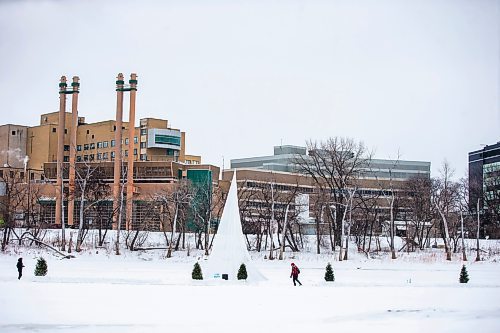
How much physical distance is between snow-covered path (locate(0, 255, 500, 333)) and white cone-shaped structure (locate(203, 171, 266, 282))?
932mm

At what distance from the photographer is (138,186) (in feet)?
282

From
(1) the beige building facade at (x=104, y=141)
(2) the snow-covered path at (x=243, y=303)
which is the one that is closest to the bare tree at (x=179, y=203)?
(2) the snow-covered path at (x=243, y=303)

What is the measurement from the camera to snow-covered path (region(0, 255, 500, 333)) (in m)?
21.6

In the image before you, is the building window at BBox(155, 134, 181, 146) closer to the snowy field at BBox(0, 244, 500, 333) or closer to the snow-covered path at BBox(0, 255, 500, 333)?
the snowy field at BBox(0, 244, 500, 333)

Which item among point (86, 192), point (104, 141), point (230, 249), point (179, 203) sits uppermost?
point (104, 141)

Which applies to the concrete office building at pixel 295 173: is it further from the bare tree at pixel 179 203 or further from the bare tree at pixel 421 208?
the bare tree at pixel 179 203

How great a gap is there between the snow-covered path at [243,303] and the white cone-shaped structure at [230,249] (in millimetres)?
932

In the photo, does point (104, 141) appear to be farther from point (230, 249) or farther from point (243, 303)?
point (243, 303)

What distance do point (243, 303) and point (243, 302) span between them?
30 cm

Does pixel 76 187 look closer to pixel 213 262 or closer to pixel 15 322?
pixel 213 262

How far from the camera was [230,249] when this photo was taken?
34.3 m

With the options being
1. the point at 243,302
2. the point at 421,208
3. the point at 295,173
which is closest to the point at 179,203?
the point at 421,208

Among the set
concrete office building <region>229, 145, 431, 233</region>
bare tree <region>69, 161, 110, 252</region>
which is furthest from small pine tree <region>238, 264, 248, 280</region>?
concrete office building <region>229, 145, 431, 233</region>

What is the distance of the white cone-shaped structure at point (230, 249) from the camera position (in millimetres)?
33781
